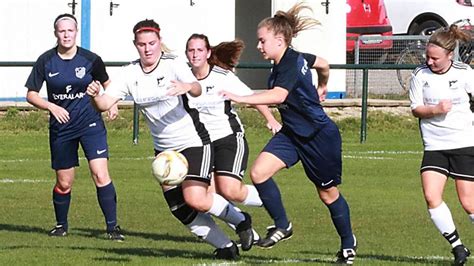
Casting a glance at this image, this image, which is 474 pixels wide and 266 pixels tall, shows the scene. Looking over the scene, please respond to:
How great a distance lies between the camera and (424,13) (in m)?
28.8

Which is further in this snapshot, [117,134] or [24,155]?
[117,134]

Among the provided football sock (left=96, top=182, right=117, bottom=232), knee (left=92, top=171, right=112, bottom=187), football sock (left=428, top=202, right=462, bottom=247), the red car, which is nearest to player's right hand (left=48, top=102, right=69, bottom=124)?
knee (left=92, top=171, right=112, bottom=187)

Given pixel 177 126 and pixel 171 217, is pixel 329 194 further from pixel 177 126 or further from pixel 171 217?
pixel 171 217

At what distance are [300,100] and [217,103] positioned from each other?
1846 mm

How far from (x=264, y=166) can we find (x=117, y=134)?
1183 centimetres

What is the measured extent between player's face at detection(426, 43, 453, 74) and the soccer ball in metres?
2.01

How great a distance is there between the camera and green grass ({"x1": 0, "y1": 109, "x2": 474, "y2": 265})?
394 inches

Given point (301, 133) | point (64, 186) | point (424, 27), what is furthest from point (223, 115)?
point (424, 27)

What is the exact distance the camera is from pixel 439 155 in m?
9.47

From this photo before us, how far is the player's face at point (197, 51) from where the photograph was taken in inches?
420

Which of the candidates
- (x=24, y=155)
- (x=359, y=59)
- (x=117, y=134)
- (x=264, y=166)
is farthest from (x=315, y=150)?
(x=359, y=59)

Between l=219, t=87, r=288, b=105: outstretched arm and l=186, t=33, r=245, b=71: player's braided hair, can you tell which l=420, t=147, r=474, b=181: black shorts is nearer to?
l=219, t=87, r=288, b=105: outstretched arm

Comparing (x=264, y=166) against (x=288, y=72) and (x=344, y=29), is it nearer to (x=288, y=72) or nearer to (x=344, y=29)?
(x=288, y=72)

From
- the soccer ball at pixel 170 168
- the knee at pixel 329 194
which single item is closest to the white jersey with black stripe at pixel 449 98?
the knee at pixel 329 194
